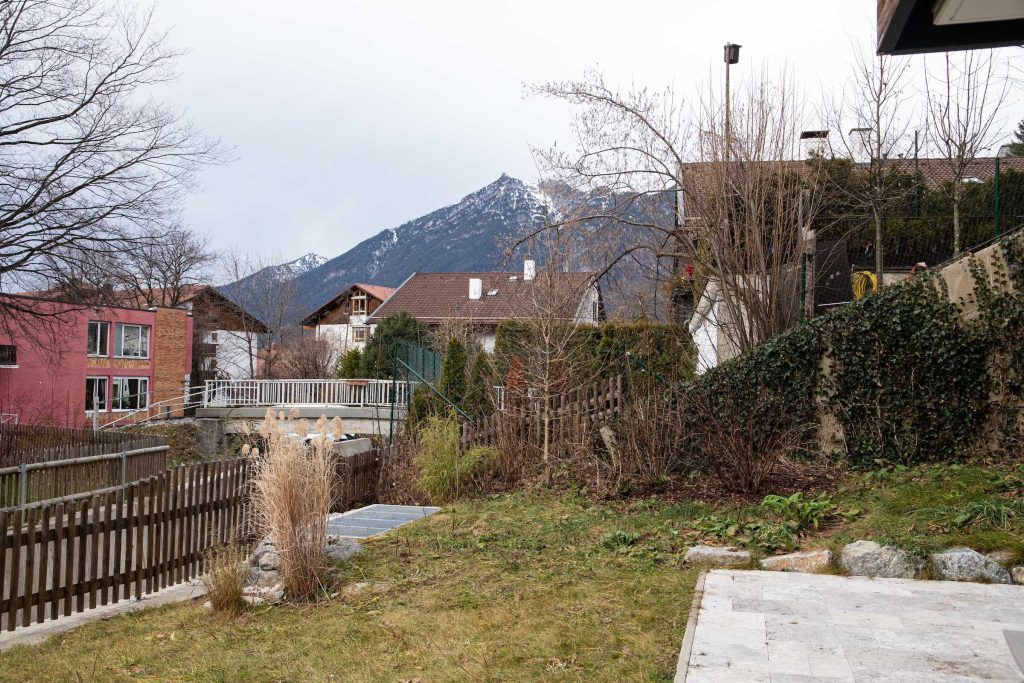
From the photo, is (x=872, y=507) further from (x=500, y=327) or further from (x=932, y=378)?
(x=500, y=327)

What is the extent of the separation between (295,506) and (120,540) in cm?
193

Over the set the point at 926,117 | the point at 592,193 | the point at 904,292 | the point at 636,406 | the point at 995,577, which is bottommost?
the point at 995,577

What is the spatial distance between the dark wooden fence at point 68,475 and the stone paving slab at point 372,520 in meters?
5.61

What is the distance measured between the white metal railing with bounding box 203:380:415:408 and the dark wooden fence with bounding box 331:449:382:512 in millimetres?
18283

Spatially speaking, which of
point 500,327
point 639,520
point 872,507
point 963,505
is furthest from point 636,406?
point 500,327

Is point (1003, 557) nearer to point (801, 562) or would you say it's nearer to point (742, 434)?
point (801, 562)

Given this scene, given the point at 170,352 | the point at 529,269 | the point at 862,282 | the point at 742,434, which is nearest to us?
the point at 742,434

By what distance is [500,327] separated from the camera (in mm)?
23078

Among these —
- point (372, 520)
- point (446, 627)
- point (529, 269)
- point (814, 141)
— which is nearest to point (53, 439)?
point (529, 269)

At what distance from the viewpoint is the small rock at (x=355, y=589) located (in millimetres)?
6742

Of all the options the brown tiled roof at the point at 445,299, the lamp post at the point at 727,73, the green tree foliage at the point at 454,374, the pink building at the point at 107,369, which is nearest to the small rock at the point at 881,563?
the lamp post at the point at 727,73

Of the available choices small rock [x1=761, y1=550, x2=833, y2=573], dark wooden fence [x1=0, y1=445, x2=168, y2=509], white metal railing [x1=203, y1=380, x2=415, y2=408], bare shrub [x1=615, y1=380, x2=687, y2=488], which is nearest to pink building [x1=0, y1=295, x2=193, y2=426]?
white metal railing [x1=203, y1=380, x2=415, y2=408]

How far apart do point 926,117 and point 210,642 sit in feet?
46.7

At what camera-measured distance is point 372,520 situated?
1043 cm
